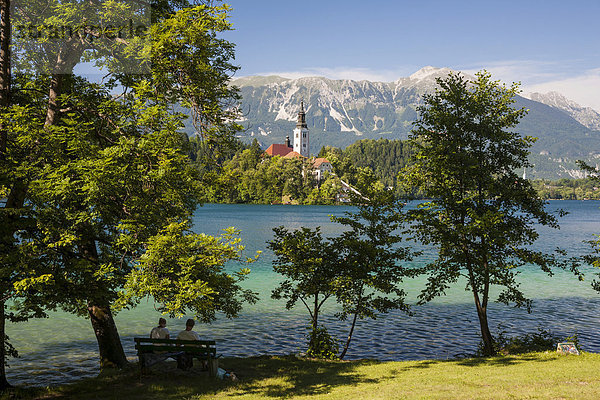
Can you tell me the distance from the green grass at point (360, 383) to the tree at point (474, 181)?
4.19 m

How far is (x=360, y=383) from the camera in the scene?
13.6m

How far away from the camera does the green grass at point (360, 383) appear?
460 inches

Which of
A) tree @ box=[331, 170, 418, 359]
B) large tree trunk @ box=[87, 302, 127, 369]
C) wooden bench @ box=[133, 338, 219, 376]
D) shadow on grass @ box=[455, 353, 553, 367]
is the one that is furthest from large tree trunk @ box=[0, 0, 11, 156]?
shadow on grass @ box=[455, 353, 553, 367]

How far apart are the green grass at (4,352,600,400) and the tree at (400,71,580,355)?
4.19 m

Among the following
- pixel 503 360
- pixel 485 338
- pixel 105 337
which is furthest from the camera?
pixel 485 338

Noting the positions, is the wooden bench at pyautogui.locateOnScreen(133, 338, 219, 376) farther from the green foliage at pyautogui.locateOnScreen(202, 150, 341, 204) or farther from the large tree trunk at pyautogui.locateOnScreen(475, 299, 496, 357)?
the green foliage at pyautogui.locateOnScreen(202, 150, 341, 204)

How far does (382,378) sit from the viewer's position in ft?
47.2

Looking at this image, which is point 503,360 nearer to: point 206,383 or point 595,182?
point 595,182

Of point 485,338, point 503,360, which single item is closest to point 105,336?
point 503,360

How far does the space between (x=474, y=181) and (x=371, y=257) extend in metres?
5.28

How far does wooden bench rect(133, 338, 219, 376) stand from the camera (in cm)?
1338

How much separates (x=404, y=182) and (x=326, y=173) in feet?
507

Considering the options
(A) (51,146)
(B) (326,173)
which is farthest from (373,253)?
(B) (326,173)

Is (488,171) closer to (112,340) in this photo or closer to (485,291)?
(485,291)
